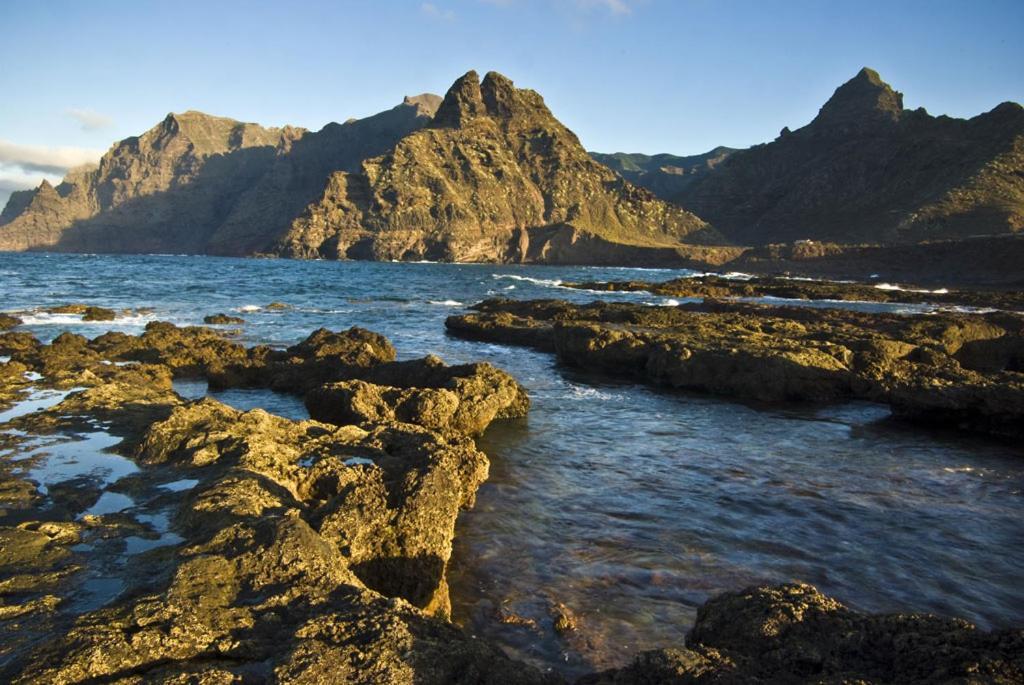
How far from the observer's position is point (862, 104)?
7151 inches

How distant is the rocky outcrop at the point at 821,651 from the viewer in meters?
3.05

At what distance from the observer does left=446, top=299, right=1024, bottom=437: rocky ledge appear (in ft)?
40.9

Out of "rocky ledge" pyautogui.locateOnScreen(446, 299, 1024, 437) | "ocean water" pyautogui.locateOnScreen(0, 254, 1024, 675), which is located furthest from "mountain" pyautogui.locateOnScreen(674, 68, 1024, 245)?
"ocean water" pyautogui.locateOnScreen(0, 254, 1024, 675)

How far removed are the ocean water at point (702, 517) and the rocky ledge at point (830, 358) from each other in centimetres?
64

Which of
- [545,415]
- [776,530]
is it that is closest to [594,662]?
[776,530]

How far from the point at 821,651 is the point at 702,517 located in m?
4.66

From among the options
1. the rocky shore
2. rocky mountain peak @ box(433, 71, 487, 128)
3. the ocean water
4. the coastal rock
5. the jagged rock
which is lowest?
the ocean water

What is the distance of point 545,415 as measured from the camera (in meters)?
13.3

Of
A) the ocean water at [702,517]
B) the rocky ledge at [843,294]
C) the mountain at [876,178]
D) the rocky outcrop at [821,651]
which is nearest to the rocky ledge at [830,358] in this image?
the ocean water at [702,517]

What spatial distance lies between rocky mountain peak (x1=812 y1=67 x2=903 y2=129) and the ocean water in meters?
190

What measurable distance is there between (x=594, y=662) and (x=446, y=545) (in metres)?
1.68

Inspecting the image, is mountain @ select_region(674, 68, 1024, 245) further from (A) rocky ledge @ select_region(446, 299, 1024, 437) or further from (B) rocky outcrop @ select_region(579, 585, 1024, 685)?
(B) rocky outcrop @ select_region(579, 585, 1024, 685)

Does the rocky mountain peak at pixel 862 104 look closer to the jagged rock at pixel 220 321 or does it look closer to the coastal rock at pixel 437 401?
the jagged rock at pixel 220 321

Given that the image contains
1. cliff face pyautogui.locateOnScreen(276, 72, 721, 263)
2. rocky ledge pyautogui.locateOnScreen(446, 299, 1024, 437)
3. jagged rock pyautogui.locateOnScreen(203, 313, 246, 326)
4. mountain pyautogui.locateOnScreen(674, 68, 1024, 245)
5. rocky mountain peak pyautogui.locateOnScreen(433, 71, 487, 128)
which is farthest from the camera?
rocky mountain peak pyautogui.locateOnScreen(433, 71, 487, 128)
